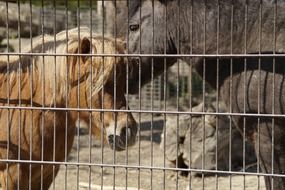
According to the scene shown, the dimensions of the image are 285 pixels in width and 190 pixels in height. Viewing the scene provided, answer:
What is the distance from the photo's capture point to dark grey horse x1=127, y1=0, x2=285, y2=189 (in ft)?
14.0

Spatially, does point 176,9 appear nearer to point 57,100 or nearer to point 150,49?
point 150,49

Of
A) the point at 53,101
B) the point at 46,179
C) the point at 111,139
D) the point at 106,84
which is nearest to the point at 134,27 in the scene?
the point at 106,84

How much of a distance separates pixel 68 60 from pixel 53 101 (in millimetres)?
302

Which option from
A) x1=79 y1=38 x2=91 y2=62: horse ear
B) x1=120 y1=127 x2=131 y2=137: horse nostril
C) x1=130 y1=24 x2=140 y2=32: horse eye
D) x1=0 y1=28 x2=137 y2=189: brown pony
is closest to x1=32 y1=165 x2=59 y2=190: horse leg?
x1=0 y1=28 x2=137 y2=189: brown pony

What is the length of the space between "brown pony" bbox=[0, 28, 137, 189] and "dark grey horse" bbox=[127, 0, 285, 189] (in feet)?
1.13

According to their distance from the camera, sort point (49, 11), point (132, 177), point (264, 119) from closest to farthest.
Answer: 1. point (264, 119)
2. point (132, 177)
3. point (49, 11)

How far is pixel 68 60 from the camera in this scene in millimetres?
4367

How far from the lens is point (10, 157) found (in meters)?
4.34

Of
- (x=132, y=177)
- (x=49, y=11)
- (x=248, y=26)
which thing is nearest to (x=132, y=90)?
(x=248, y=26)

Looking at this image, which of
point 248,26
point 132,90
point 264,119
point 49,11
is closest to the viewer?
point 264,119

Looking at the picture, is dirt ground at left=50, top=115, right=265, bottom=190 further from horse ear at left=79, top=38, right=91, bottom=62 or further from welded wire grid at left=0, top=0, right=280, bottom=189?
horse ear at left=79, top=38, right=91, bottom=62

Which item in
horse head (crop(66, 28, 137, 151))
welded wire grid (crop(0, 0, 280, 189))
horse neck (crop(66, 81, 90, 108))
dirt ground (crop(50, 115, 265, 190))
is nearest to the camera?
welded wire grid (crop(0, 0, 280, 189))

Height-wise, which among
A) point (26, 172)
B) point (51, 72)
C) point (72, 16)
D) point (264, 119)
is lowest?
point (26, 172)

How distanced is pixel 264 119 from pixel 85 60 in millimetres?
1297
